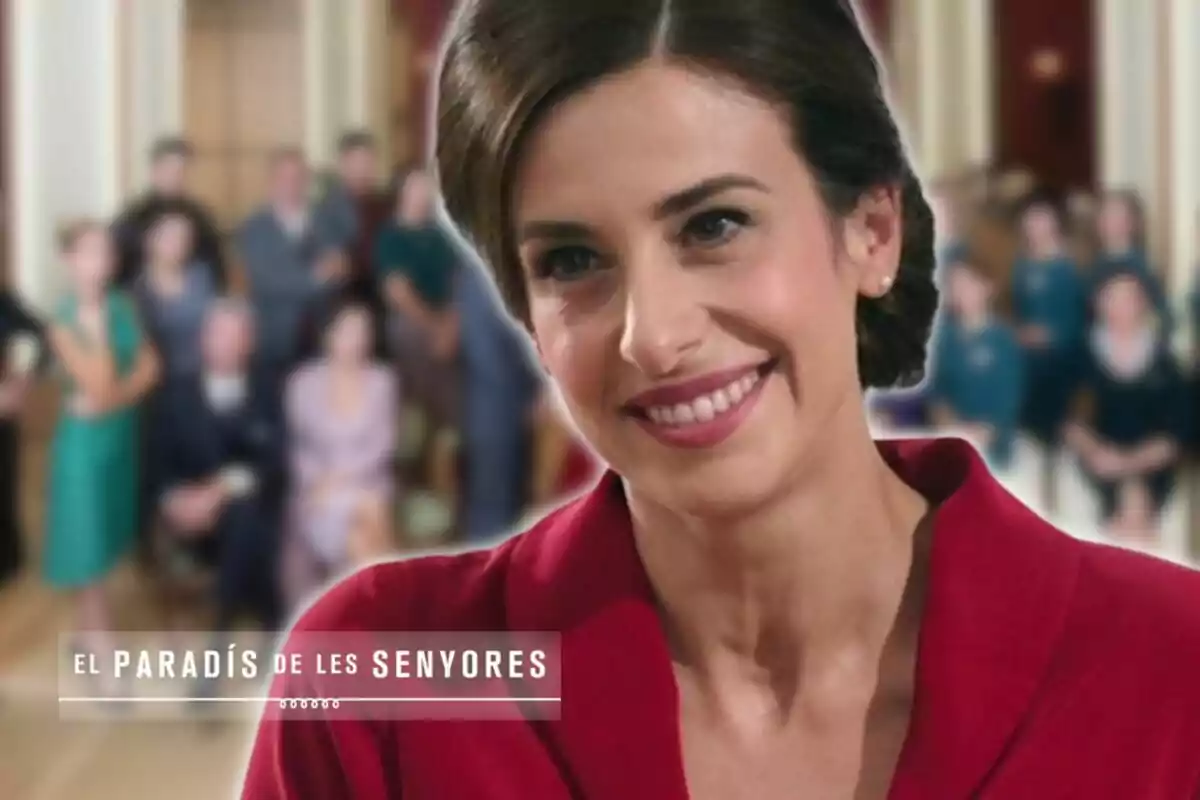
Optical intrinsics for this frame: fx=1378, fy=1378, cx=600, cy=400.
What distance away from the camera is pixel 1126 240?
78 centimetres

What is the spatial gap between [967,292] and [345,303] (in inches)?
13.7


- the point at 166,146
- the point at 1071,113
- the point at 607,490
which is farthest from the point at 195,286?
the point at 1071,113

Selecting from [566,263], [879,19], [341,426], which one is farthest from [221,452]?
[879,19]

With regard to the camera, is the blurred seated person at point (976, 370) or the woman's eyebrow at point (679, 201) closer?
the woman's eyebrow at point (679, 201)

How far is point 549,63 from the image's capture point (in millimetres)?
501

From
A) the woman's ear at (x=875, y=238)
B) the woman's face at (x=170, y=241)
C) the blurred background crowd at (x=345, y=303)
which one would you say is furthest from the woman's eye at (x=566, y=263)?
the woman's face at (x=170, y=241)

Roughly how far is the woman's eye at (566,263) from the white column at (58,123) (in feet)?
1.13

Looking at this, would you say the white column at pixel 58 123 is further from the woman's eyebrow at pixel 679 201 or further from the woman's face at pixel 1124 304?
the woman's face at pixel 1124 304

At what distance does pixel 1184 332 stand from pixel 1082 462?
0.31 ft

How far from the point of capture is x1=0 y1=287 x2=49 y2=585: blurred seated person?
2.48 ft

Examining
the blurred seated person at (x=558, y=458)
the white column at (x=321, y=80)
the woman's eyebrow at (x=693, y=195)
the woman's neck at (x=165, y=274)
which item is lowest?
the blurred seated person at (x=558, y=458)

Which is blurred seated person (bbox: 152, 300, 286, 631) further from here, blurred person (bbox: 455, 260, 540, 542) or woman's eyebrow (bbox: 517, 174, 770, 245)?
woman's eyebrow (bbox: 517, 174, 770, 245)

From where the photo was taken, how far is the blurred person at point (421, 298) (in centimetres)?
76

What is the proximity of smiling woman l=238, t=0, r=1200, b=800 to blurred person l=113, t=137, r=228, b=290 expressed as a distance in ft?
0.78
